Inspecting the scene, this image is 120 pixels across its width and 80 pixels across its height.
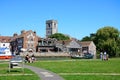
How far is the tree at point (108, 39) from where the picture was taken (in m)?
117

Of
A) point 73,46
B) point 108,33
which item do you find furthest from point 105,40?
point 73,46

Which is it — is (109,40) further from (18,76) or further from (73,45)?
(18,76)

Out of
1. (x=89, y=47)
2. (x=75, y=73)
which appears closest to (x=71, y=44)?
(x=89, y=47)

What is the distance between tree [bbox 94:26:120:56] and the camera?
117144mm

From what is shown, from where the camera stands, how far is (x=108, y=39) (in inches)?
4791

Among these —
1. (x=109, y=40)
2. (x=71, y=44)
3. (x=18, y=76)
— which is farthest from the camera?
(x=71, y=44)

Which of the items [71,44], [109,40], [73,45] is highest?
[109,40]

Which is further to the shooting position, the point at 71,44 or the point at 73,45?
the point at 73,45

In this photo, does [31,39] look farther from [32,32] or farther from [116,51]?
[116,51]

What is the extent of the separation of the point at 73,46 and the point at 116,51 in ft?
68.3

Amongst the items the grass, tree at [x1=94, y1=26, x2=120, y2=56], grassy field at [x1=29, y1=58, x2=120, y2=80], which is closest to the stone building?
tree at [x1=94, y1=26, x2=120, y2=56]

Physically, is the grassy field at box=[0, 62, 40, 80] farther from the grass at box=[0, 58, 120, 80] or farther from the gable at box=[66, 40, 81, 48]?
the gable at box=[66, 40, 81, 48]

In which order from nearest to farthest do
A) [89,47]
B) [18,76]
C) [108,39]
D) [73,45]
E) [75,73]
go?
[18,76] < [75,73] < [108,39] < [73,45] < [89,47]

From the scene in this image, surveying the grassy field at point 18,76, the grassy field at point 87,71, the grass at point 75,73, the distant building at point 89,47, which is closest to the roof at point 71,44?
the distant building at point 89,47
